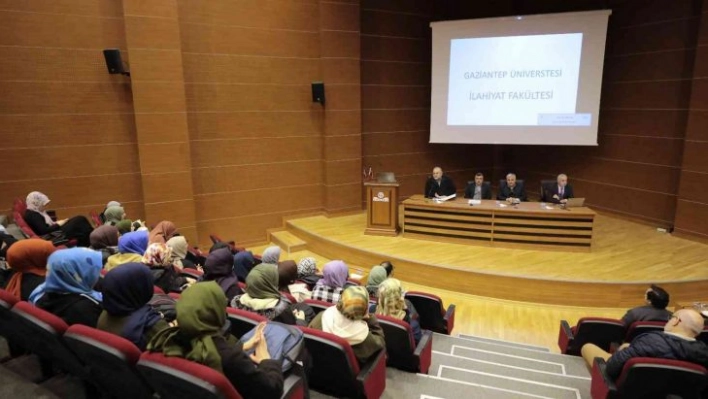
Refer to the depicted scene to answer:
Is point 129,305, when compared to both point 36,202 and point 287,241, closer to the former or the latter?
point 36,202

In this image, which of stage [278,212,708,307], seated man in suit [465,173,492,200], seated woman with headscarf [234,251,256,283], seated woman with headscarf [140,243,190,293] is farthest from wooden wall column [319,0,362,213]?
seated woman with headscarf [140,243,190,293]

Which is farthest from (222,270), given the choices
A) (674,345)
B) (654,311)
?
(654,311)

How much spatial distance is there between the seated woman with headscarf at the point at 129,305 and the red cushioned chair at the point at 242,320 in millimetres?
370

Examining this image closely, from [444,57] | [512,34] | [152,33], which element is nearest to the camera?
[152,33]

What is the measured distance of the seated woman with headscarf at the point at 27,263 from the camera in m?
2.46

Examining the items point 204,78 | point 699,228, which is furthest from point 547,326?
point 204,78

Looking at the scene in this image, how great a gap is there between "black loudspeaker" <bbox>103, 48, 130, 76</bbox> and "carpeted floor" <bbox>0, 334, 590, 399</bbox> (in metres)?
3.99

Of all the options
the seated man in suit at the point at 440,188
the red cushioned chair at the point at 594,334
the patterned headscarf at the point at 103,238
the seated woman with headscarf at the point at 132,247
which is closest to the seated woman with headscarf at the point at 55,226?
the patterned headscarf at the point at 103,238

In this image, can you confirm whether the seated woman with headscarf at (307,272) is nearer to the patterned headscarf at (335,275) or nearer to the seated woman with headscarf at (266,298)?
the patterned headscarf at (335,275)

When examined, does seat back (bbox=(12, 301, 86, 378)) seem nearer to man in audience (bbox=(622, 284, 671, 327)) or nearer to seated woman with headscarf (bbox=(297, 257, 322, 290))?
seated woman with headscarf (bbox=(297, 257, 322, 290))

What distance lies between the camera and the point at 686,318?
2.41 meters

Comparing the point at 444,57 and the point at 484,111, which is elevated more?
the point at 444,57

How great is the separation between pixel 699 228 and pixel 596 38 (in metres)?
2.95

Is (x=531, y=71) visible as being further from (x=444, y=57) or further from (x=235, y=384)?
(x=235, y=384)
